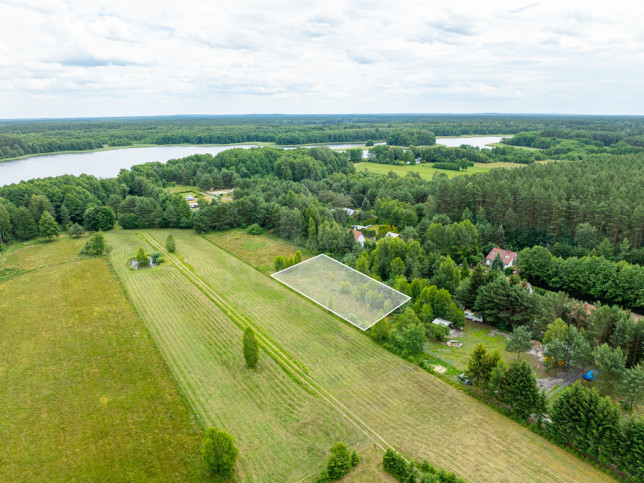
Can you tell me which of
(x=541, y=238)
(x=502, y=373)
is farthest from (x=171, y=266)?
(x=541, y=238)

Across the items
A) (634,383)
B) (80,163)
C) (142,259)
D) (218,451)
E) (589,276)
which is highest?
(80,163)

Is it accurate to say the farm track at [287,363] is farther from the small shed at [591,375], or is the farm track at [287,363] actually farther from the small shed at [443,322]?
the small shed at [591,375]

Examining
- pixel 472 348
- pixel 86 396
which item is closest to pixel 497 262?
pixel 472 348

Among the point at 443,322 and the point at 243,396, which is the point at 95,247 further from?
the point at 443,322

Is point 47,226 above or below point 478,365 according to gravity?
above

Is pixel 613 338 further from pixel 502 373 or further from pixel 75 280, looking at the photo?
pixel 75 280

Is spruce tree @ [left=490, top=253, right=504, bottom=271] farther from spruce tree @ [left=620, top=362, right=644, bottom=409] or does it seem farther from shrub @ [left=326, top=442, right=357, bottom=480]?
shrub @ [left=326, top=442, right=357, bottom=480]

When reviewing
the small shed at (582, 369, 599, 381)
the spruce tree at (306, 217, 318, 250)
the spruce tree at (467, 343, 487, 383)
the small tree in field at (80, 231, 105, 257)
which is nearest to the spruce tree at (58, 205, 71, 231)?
the small tree in field at (80, 231, 105, 257)
